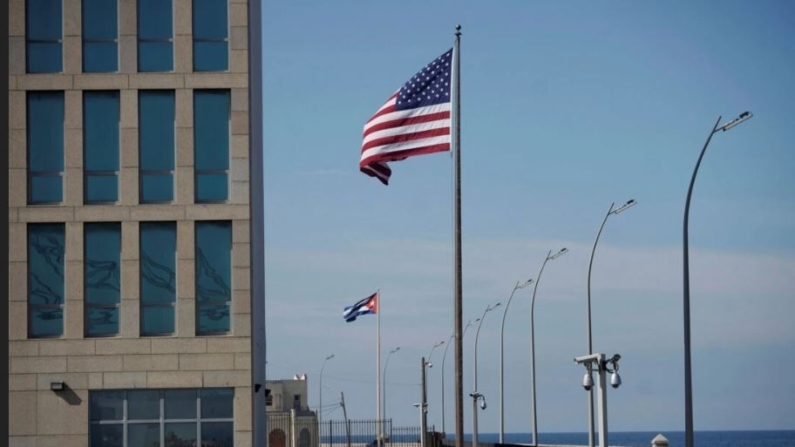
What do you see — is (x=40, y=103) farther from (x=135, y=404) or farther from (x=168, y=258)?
(x=135, y=404)

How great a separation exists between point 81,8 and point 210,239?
727cm

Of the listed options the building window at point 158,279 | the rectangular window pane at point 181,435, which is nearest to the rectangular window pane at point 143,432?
the rectangular window pane at point 181,435

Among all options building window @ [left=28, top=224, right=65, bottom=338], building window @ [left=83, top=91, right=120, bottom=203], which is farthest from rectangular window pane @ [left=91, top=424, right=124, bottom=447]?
building window @ [left=83, top=91, right=120, bottom=203]

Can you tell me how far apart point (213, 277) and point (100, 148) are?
15.5 feet

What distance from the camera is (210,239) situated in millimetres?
33906

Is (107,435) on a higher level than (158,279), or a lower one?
lower

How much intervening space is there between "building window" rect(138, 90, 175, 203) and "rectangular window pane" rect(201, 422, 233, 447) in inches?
252

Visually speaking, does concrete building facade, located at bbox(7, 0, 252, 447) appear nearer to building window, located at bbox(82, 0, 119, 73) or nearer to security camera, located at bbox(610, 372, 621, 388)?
building window, located at bbox(82, 0, 119, 73)

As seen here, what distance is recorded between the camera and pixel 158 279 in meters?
33.6

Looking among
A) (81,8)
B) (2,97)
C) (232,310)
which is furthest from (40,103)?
(2,97)

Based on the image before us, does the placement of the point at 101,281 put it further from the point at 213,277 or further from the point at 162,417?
the point at 162,417

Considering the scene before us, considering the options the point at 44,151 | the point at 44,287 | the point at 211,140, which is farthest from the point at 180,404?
the point at 44,151

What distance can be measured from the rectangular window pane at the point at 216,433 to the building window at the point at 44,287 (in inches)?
185

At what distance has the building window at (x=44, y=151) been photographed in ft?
111
